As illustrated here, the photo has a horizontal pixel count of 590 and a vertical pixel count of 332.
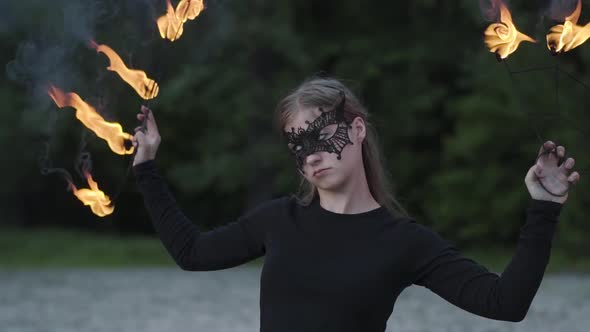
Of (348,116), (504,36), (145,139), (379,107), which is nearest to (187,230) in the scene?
(145,139)

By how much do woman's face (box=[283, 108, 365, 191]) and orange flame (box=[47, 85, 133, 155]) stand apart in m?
0.70

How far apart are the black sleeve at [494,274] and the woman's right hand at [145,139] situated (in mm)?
903

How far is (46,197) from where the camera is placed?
2547 cm

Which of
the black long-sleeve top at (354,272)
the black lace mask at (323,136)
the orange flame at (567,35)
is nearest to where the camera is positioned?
the black long-sleeve top at (354,272)

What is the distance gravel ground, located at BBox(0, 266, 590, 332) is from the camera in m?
9.17

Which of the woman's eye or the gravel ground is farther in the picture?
the gravel ground

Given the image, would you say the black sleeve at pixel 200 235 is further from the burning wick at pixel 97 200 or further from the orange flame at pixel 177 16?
the orange flame at pixel 177 16

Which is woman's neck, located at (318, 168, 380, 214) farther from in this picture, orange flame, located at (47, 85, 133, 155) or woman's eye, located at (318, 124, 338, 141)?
orange flame, located at (47, 85, 133, 155)

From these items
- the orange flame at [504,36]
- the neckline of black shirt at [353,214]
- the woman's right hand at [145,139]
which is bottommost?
the neckline of black shirt at [353,214]

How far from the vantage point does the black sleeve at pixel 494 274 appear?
2.54m

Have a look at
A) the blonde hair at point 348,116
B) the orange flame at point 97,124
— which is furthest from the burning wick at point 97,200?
the blonde hair at point 348,116

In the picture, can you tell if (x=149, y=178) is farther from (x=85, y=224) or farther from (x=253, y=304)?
(x=85, y=224)

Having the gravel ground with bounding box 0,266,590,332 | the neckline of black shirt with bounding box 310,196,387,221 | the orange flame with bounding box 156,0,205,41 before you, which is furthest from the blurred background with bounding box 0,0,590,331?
the neckline of black shirt with bounding box 310,196,387,221

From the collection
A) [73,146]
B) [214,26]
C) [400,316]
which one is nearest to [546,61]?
[214,26]
